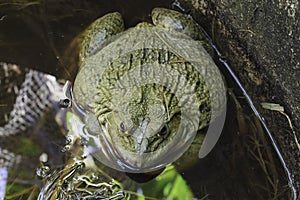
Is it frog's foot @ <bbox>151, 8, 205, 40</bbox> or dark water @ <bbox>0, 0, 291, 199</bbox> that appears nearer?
dark water @ <bbox>0, 0, 291, 199</bbox>

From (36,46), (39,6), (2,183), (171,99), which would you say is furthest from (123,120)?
(39,6)

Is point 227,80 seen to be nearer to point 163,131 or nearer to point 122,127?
point 163,131

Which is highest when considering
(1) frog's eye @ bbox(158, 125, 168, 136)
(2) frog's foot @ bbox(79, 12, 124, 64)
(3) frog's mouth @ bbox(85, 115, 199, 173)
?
(2) frog's foot @ bbox(79, 12, 124, 64)

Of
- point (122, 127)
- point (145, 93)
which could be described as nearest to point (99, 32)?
point (145, 93)

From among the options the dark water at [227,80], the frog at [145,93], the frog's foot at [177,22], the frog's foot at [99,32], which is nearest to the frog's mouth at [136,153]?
the frog at [145,93]

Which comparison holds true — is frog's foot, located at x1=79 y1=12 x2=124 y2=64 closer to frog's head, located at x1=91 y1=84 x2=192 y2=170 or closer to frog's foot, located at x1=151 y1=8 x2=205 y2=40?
frog's foot, located at x1=151 y1=8 x2=205 y2=40

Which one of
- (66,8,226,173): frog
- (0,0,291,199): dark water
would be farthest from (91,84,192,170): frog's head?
(0,0,291,199): dark water

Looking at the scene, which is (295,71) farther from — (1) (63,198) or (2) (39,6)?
(2) (39,6)
